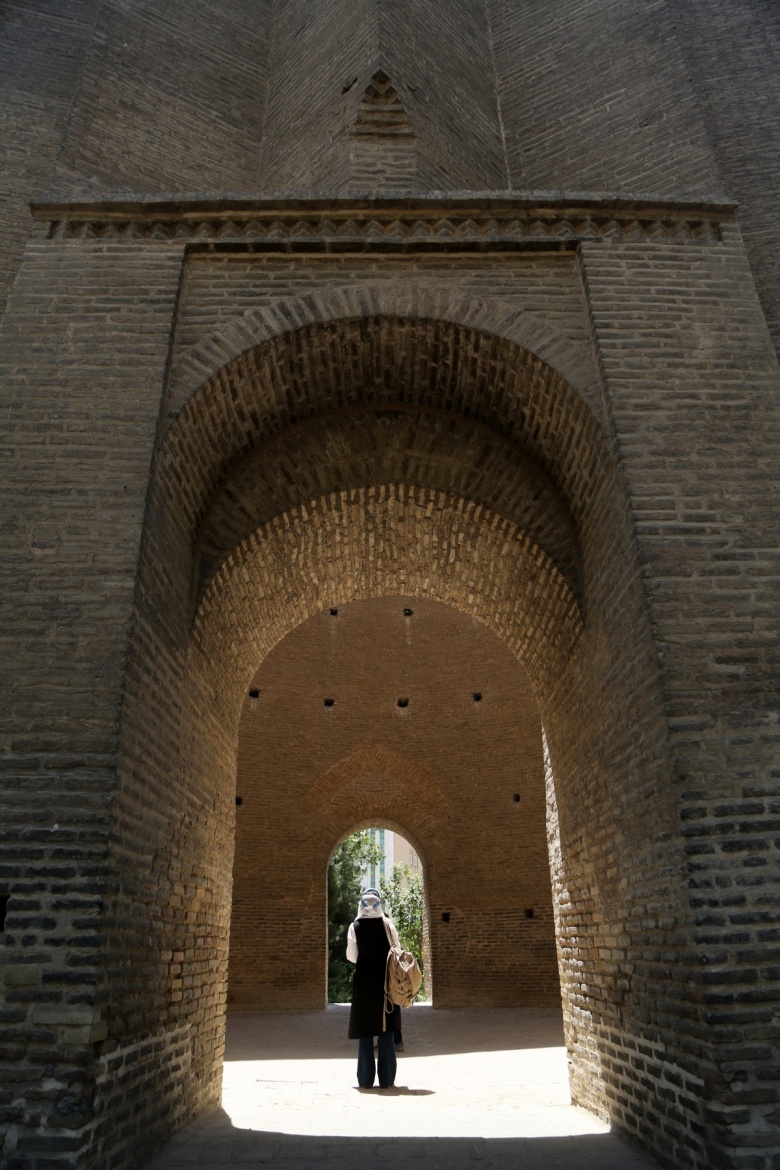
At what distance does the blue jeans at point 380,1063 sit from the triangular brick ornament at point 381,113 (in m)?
7.58

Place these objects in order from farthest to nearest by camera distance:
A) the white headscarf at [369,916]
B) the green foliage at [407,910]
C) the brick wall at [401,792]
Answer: the green foliage at [407,910] < the brick wall at [401,792] < the white headscarf at [369,916]

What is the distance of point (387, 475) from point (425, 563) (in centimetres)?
121

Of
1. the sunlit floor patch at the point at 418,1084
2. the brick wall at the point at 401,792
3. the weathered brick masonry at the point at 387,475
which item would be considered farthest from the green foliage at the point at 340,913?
the weathered brick masonry at the point at 387,475

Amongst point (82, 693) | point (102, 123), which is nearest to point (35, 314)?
point (82, 693)

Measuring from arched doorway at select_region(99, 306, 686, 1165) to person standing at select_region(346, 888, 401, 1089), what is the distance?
1.08m

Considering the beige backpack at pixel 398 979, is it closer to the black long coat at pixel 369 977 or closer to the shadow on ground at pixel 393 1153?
the black long coat at pixel 369 977

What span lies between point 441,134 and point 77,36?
4688mm

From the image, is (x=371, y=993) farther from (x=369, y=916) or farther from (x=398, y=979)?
(x=369, y=916)

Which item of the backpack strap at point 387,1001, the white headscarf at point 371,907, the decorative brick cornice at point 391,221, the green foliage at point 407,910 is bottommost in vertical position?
the backpack strap at point 387,1001

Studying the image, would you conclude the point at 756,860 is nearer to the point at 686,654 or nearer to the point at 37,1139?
the point at 686,654

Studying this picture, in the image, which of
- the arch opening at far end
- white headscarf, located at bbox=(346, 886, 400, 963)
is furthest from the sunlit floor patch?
the arch opening at far end

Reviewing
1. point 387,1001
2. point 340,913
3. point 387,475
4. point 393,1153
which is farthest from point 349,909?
point 393,1153

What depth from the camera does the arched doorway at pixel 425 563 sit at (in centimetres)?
448

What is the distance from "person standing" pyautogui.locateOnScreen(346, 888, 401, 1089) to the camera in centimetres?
639
